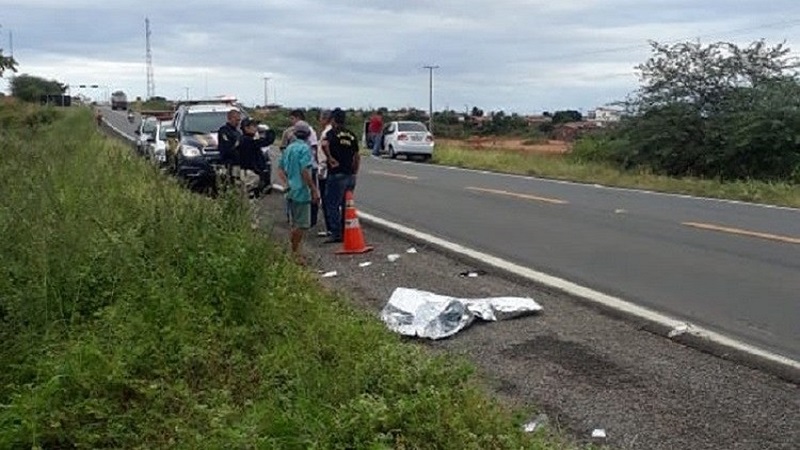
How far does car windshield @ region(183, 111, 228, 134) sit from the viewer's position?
20.0 metres

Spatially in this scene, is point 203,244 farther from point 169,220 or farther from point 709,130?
point 709,130

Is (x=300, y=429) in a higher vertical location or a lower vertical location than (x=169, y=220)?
lower

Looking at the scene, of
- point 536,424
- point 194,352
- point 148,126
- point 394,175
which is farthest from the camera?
point 148,126

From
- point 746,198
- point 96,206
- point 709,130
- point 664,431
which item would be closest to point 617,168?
point 709,130

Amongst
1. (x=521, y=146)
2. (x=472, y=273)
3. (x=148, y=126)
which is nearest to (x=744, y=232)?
(x=472, y=273)

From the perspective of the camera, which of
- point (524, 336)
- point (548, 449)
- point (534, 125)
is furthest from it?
point (534, 125)

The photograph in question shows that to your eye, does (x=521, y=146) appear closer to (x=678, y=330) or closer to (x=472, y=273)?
(x=472, y=273)

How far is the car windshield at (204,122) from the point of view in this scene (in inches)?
787

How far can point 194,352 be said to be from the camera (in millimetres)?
5977

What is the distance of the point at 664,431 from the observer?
5.25 meters

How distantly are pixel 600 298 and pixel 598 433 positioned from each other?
11.3 ft

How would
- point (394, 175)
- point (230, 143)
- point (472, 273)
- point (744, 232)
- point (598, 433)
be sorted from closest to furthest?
point (598, 433) → point (472, 273) → point (744, 232) → point (230, 143) → point (394, 175)

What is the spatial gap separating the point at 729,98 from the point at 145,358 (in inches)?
1127

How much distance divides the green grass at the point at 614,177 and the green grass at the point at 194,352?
13998mm
